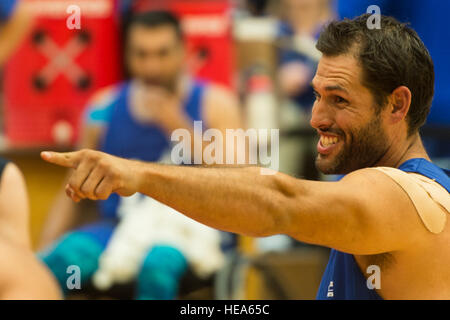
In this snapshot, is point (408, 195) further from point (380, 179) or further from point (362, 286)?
point (362, 286)

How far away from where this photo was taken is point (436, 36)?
375 cm

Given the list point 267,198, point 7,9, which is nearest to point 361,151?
point 267,198

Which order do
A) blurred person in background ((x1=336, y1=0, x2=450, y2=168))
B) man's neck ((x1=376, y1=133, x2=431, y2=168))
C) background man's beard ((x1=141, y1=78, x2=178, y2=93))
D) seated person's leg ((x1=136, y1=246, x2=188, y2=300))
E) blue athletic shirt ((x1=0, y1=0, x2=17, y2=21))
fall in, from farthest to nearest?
blue athletic shirt ((x1=0, y1=0, x2=17, y2=21)) < background man's beard ((x1=141, y1=78, x2=178, y2=93)) < blurred person in background ((x1=336, y1=0, x2=450, y2=168)) < seated person's leg ((x1=136, y1=246, x2=188, y2=300)) < man's neck ((x1=376, y1=133, x2=431, y2=168))

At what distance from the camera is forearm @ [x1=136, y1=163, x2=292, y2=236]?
1732 mm

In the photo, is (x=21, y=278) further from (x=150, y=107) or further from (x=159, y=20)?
(x=159, y=20)

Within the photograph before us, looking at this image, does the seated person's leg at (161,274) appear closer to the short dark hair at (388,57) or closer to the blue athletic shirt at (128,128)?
the blue athletic shirt at (128,128)

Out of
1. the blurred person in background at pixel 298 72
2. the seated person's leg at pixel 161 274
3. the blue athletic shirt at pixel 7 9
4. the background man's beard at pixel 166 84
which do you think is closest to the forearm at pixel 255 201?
the seated person's leg at pixel 161 274

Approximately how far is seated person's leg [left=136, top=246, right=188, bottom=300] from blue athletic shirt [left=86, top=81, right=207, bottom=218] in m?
0.69

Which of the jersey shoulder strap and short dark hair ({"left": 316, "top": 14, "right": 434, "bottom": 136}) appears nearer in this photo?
the jersey shoulder strap

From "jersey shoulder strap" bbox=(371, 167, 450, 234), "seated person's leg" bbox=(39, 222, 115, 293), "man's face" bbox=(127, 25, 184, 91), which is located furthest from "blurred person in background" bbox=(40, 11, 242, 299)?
"jersey shoulder strap" bbox=(371, 167, 450, 234)

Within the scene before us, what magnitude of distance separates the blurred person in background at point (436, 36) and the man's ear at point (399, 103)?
167 centimetres

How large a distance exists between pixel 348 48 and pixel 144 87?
8.11 feet

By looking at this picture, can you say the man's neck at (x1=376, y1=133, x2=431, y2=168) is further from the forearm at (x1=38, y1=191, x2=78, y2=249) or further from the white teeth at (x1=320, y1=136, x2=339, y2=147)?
the forearm at (x1=38, y1=191, x2=78, y2=249)

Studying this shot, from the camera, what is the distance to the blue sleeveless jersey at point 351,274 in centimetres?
209
